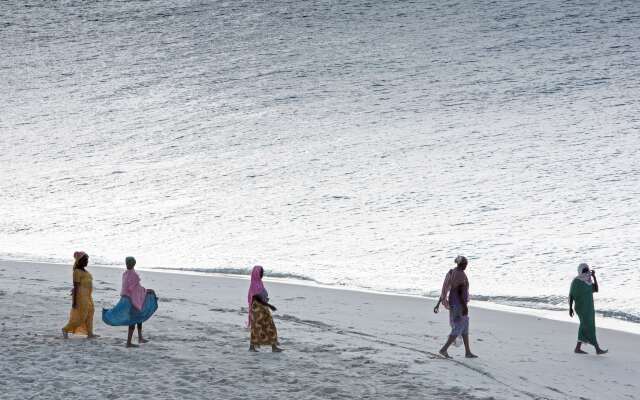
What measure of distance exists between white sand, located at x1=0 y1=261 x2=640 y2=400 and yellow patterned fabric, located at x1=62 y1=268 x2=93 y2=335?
21 centimetres

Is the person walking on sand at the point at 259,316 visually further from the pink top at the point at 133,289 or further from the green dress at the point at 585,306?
the green dress at the point at 585,306

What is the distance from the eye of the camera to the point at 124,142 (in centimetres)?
4684

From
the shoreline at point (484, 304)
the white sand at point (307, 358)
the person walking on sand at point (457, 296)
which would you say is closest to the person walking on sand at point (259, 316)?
the white sand at point (307, 358)

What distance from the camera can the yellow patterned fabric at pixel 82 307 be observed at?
1362 cm

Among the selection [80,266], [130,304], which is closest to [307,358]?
[130,304]

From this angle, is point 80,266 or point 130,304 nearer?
point 130,304

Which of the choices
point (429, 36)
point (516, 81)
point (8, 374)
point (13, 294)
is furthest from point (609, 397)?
point (429, 36)

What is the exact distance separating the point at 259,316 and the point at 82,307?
8.79 feet

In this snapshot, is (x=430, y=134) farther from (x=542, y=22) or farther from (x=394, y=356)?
(x=394, y=356)

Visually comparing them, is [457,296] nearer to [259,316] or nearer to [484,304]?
[259,316]

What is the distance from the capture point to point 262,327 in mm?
13438

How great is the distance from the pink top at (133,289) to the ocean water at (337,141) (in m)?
10.3

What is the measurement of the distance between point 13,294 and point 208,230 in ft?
43.3

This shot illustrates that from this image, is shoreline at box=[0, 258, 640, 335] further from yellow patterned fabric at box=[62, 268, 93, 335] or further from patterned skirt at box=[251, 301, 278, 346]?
yellow patterned fabric at box=[62, 268, 93, 335]
